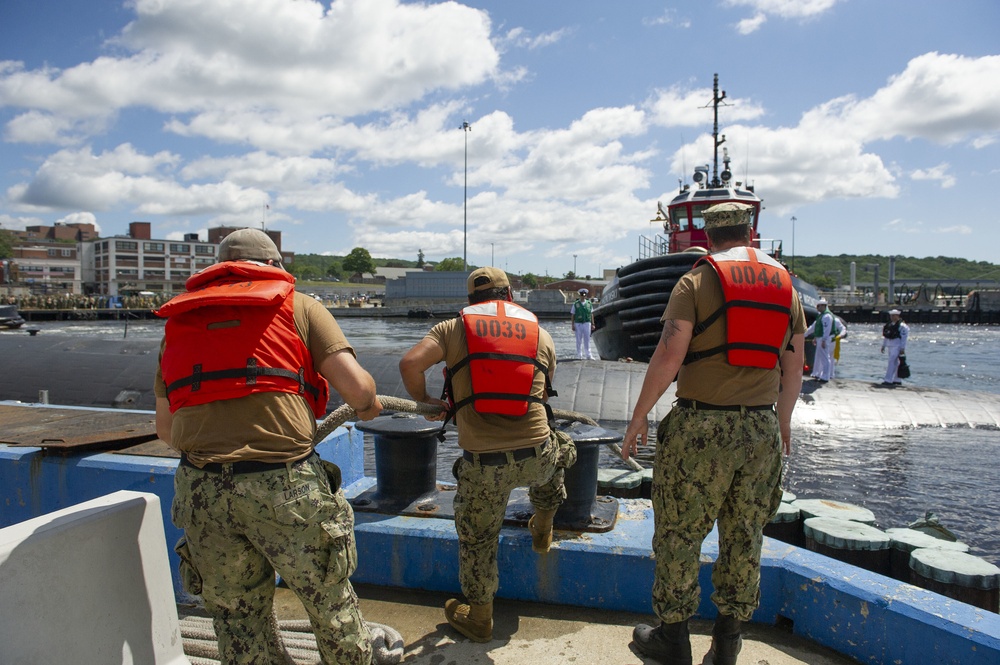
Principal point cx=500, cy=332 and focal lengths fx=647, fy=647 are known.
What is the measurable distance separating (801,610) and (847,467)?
6081mm

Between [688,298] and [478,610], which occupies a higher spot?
[688,298]

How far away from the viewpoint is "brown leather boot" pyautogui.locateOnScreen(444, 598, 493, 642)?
3105 millimetres

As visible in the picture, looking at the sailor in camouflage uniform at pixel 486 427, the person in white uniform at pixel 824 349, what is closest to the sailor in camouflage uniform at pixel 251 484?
the sailor in camouflage uniform at pixel 486 427

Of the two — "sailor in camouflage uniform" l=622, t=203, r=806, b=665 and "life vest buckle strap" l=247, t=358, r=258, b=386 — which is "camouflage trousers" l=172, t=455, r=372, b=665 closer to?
"life vest buckle strap" l=247, t=358, r=258, b=386

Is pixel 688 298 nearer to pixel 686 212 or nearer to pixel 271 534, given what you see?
pixel 271 534

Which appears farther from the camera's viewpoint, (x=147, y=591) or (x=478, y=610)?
(x=478, y=610)

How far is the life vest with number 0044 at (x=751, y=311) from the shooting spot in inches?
111

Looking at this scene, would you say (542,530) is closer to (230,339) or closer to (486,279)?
(486,279)

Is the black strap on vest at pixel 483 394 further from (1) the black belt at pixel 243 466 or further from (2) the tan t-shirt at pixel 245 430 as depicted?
(1) the black belt at pixel 243 466

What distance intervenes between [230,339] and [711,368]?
1953 millimetres

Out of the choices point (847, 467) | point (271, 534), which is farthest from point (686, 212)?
point (271, 534)

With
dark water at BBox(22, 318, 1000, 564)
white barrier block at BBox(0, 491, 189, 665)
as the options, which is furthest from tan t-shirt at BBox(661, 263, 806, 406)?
dark water at BBox(22, 318, 1000, 564)

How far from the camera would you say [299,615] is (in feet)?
11.2

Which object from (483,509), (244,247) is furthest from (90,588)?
(483,509)
